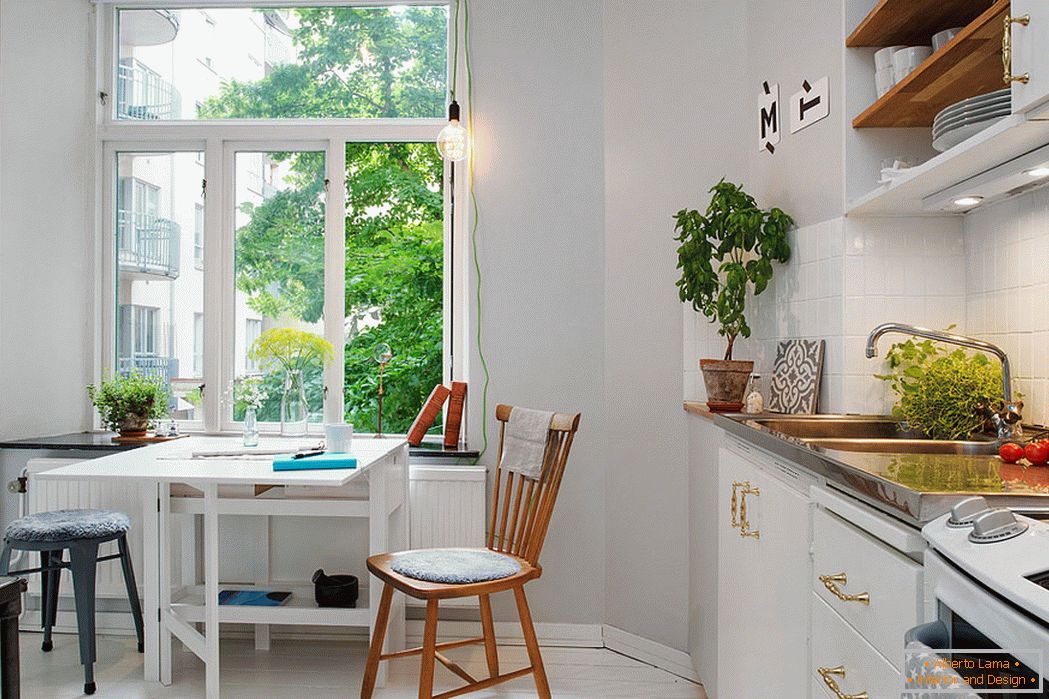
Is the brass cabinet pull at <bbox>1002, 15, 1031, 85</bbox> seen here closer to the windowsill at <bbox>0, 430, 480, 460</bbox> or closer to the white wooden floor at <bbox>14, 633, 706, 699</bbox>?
the white wooden floor at <bbox>14, 633, 706, 699</bbox>

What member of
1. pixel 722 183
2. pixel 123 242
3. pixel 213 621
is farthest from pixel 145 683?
pixel 722 183

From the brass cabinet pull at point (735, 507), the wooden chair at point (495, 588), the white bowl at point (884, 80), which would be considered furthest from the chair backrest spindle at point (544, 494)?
the white bowl at point (884, 80)

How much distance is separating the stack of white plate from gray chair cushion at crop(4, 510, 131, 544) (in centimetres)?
291

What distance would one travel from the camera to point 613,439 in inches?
137

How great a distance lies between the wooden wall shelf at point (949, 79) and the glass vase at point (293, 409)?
7.91 feet

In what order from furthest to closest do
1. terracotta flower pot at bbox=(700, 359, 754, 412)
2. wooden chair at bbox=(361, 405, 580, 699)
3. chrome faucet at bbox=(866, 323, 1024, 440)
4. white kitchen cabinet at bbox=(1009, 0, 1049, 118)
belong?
terracotta flower pot at bbox=(700, 359, 754, 412)
wooden chair at bbox=(361, 405, 580, 699)
chrome faucet at bbox=(866, 323, 1024, 440)
white kitchen cabinet at bbox=(1009, 0, 1049, 118)

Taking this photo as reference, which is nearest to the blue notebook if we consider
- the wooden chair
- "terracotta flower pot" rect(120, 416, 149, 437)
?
the wooden chair

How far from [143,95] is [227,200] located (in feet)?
2.16

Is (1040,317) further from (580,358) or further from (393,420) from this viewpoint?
(393,420)

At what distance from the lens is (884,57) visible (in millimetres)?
2295

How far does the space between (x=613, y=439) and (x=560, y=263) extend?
776 millimetres

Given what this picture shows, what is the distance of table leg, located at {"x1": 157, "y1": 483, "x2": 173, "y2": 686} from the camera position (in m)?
3.07

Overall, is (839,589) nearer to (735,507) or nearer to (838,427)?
(735,507)

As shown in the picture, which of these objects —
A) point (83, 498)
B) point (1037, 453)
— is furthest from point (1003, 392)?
point (83, 498)
